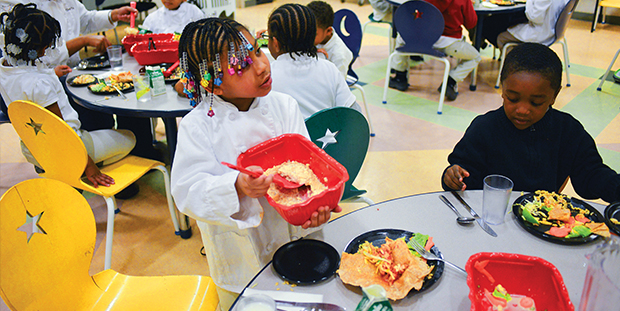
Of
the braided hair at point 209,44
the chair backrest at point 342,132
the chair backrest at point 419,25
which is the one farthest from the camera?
the chair backrest at point 419,25

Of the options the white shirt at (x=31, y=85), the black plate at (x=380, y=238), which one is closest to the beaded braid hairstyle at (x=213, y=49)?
the black plate at (x=380, y=238)

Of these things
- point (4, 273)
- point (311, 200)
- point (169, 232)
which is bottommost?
point (169, 232)

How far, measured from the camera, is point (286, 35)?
204 cm

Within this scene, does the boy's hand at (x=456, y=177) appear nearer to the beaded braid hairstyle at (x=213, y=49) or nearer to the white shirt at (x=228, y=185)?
the white shirt at (x=228, y=185)

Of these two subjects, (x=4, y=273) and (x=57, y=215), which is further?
(x=57, y=215)

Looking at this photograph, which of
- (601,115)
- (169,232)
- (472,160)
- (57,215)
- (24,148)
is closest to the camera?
(57,215)

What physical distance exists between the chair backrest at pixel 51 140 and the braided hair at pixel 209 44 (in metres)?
0.86

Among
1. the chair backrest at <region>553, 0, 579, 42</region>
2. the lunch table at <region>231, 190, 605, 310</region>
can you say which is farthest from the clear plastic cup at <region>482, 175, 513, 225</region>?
the chair backrest at <region>553, 0, 579, 42</region>

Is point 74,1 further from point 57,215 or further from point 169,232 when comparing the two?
point 57,215

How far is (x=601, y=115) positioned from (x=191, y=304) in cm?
398

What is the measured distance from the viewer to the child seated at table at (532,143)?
1.44 meters

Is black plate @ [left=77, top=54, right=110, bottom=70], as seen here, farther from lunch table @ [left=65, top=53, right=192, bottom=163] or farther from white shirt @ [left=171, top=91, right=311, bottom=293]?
white shirt @ [left=171, top=91, right=311, bottom=293]

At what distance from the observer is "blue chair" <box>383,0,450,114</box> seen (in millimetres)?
3713

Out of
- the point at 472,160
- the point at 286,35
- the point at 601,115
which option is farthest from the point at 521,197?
the point at 601,115
